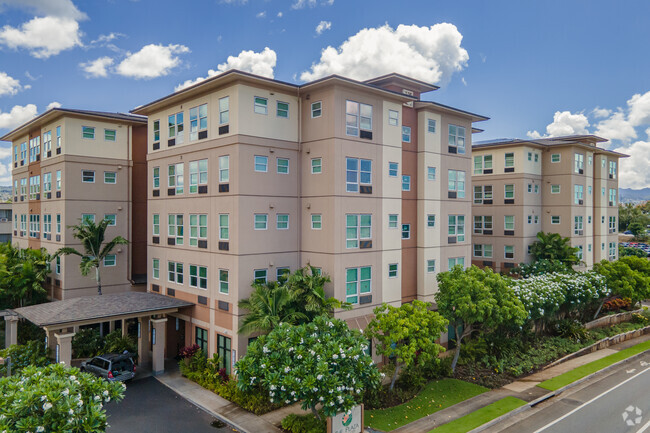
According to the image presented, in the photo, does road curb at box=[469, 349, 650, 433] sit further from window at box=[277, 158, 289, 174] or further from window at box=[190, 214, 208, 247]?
window at box=[190, 214, 208, 247]

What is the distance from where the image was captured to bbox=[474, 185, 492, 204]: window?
42312mm

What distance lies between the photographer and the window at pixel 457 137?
1208 inches

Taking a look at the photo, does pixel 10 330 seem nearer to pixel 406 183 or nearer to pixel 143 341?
pixel 143 341

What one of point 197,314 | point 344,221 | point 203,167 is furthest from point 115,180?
point 344,221

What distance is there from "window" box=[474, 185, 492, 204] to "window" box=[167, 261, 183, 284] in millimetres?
28557

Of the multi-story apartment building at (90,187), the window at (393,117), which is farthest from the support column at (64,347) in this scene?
the window at (393,117)

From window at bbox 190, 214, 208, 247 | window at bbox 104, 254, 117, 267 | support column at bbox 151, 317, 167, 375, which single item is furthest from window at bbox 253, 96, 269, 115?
window at bbox 104, 254, 117, 267

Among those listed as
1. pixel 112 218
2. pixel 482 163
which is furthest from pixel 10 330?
pixel 482 163

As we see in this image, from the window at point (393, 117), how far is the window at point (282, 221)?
8.23 m

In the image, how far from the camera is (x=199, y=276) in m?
25.8

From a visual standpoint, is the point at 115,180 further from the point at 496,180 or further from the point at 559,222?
the point at 559,222

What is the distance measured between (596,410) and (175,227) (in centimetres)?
2445

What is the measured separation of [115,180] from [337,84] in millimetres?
18221

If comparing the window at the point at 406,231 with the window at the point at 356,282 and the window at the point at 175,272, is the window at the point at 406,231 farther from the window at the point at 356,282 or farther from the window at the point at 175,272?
the window at the point at 175,272
